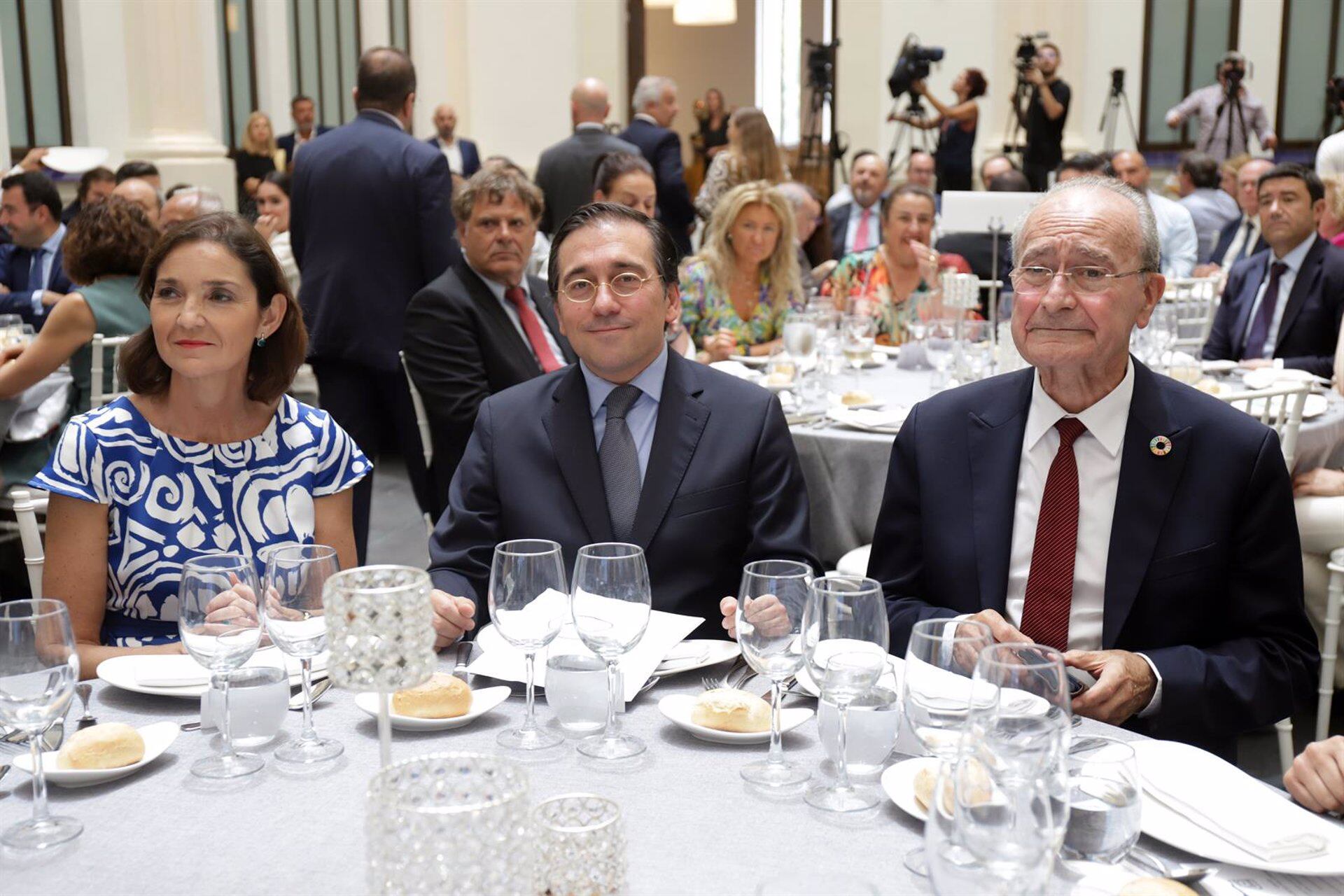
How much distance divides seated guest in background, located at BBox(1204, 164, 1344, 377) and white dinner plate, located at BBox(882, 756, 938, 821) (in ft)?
12.1

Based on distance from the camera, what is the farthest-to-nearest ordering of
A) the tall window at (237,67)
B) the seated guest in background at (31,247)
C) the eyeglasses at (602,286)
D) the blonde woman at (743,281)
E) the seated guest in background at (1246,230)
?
the tall window at (237,67)
the seated guest in background at (1246,230)
the seated guest in background at (31,247)
the blonde woman at (743,281)
the eyeglasses at (602,286)

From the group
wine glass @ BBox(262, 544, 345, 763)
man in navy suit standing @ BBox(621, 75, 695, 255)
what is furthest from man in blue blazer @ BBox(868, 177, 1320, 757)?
man in navy suit standing @ BBox(621, 75, 695, 255)

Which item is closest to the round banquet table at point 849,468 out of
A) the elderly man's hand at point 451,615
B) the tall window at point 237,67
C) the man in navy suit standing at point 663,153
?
the elderly man's hand at point 451,615

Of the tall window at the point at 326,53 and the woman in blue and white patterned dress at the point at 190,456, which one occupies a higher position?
the tall window at the point at 326,53

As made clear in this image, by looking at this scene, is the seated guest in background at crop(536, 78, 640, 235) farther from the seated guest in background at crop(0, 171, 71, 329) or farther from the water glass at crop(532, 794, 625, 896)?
the water glass at crop(532, 794, 625, 896)

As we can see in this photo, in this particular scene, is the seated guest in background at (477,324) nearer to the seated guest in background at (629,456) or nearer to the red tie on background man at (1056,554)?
the seated guest in background at (629,456)

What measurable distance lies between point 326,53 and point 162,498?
32.0 ft

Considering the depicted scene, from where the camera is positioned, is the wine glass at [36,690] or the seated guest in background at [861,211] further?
the seated guest in background at [861,211]

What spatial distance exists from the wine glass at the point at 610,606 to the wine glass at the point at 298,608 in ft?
0.85

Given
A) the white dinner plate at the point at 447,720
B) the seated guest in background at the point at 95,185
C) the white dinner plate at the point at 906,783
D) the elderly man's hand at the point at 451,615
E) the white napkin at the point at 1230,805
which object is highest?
the seated guest in background at the point at 95,185

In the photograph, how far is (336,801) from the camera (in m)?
1.28

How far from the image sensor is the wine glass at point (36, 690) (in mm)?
1218

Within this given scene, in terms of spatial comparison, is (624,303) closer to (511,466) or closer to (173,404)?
(511,466)

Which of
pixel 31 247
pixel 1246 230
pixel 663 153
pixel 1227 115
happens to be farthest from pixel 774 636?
pixel 1227 115
